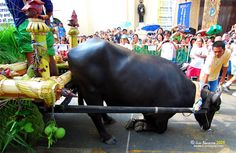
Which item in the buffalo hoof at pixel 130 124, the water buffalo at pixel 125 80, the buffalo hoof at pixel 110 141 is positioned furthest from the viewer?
the buffalo hoof at pixel 130 124

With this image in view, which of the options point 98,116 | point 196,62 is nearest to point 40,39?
point 98,116

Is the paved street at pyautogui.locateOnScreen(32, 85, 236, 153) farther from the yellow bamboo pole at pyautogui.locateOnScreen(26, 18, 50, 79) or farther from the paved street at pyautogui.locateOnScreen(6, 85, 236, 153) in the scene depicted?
the yellow bamboo pole at pyautogui.locateOnScreen(26, 18, 50, 79)

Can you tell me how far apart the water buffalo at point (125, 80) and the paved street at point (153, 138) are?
0.23 m

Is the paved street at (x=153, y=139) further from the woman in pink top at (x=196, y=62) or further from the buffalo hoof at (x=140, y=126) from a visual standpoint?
the woman in pink top at (x=196, y=62)

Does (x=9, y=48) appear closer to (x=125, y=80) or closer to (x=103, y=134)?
(x=125, y=80)

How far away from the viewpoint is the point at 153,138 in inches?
124

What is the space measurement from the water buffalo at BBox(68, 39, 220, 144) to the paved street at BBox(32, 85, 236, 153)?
0.74 ft

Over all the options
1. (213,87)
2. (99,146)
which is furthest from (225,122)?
(99,146)

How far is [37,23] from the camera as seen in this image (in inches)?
79.4

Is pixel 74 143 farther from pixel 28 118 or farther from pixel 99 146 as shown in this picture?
pixel 28 118

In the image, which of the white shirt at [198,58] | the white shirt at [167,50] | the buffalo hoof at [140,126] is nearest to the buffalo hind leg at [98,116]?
the buffalo hoof at [140,126]

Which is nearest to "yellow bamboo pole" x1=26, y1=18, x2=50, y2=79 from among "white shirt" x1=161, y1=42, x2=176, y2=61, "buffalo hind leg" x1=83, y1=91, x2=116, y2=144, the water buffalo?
the water buffalo

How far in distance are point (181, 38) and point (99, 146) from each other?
19.2ft

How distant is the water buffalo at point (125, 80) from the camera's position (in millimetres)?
2791
